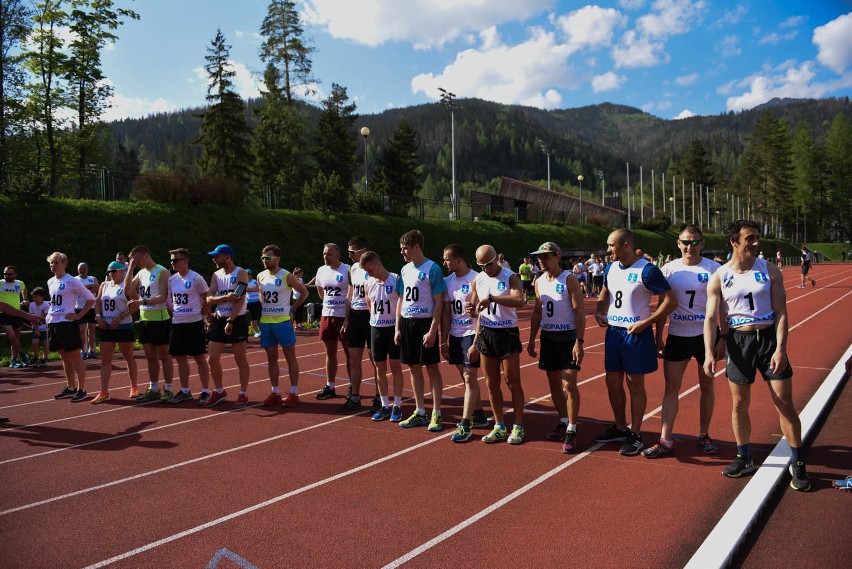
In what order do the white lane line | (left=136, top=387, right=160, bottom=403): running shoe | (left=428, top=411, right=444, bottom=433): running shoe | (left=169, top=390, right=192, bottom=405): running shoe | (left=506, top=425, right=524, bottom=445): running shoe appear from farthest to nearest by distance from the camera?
(left=136, top=387, right=160, bottom=403): running shoe < (left=169, top=390, right=192, bottom=405): running shoe < (left=428, top=411, right=444, bottom=433): running shoe < (left=506, top=425, right=524, bottom=445): running shoe < the white lane line

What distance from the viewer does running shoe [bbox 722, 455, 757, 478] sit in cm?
506

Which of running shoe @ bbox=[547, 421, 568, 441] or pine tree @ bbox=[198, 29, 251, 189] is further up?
pine tree @ bbox=[198, 29, 251, 189]

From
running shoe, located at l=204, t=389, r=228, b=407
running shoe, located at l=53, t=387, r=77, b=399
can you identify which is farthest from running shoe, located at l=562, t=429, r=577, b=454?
running shoe, located at l=53, t=387, r=77, b=399

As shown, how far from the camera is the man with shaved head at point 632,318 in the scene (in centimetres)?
551

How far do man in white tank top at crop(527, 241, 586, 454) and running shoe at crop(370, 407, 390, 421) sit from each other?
2148mm

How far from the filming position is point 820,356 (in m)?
11.1

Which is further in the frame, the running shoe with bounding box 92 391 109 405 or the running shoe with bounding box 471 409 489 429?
the running shoe with bounding box 92 391 109 405

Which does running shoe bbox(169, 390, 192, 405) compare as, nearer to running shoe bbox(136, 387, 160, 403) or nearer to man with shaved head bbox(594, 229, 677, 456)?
running shoe bbox(136, 387, 160, 403)

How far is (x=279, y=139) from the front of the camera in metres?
44.2

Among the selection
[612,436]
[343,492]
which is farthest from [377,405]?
[612,436]

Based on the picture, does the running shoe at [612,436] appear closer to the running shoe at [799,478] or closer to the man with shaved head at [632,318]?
the man with shaved head at [632,318]

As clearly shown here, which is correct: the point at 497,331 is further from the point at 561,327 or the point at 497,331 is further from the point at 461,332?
the point at 461,332

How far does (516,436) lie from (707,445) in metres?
1.85

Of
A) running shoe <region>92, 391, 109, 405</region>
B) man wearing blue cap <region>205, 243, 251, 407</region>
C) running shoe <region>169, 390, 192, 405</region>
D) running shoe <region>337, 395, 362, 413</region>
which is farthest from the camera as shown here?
running shoe <region>92, 391, 109, 405</region>
